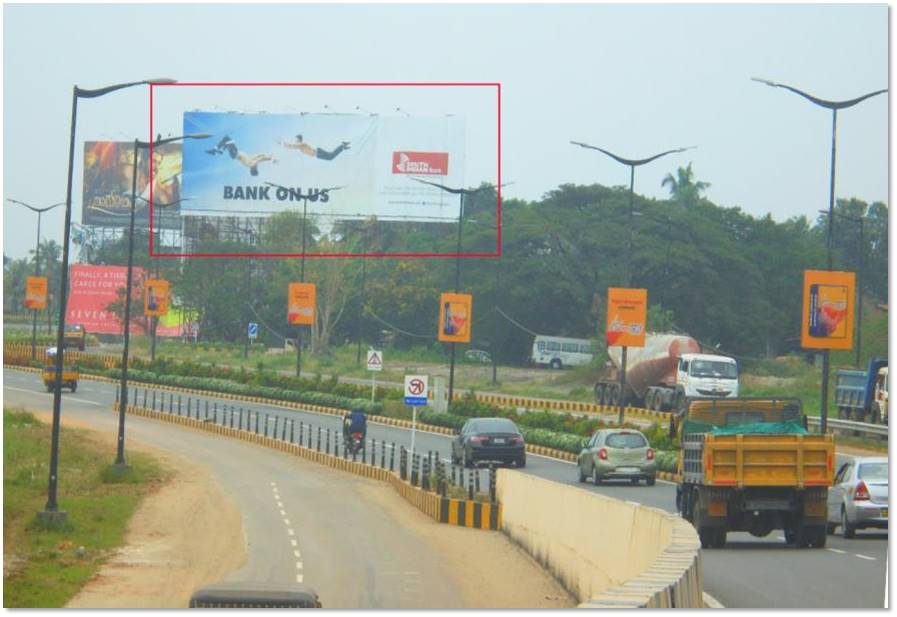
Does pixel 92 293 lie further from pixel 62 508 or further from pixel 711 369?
pixel 62 508

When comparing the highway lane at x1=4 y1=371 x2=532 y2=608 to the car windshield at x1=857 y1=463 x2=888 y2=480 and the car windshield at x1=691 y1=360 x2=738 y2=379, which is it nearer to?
the car windshield at x1=857 y1=463 x2=888 y2=480

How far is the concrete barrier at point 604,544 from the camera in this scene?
10.7m

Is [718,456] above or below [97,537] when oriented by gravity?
above

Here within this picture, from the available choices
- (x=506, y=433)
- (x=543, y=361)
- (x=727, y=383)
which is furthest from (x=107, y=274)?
(x=506, y=433)

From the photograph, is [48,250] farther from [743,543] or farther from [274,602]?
[274,602]

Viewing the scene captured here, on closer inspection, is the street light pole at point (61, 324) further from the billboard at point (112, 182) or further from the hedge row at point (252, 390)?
the billboard at point (112, 182)

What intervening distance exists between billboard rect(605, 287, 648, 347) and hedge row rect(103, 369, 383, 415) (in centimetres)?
2156

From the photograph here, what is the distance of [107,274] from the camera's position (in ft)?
413

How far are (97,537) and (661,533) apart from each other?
18.6 meters

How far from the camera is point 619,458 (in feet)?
132

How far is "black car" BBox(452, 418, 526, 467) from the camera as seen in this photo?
47.4m

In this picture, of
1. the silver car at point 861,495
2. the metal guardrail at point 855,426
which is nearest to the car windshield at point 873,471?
the silver car at point 861,495

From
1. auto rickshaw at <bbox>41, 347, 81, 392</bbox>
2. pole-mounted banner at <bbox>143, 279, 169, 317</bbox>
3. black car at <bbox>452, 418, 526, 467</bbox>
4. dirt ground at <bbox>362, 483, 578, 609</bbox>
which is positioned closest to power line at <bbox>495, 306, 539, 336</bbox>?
auto rickshaw at <bbox>41, 347, 81, 392</bbox>

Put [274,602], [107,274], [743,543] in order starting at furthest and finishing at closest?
[107,274], [743,543], [274,602]
